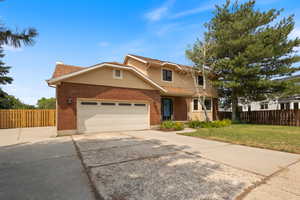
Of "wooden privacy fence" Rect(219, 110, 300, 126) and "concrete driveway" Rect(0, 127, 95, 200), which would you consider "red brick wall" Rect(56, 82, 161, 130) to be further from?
"wooden privacy fence" Rect(219, 110, 300, 126)

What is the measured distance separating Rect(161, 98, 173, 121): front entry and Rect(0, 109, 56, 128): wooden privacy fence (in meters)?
10.8

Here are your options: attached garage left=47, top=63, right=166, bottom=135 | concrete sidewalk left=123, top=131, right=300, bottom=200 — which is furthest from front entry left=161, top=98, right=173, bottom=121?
concrete sidewalk left=123, top=131, right=300, bottom=200

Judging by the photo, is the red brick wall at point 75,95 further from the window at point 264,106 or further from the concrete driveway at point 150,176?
the window at point 264,106

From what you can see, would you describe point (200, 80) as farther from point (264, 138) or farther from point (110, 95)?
point (110, 95)

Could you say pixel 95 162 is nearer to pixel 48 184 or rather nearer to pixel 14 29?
pixel 48 184

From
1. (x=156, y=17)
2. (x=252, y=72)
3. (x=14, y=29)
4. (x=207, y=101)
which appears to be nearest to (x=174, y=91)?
(x=207, y=101)

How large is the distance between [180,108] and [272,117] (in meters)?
8.86

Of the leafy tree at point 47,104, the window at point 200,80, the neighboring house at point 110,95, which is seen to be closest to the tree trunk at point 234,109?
the window at point 200,80

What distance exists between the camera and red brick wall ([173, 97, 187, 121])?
1434cm

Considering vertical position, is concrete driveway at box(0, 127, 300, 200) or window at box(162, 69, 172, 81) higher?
window at box(162, 69, 172, 81)

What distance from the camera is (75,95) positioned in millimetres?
8516

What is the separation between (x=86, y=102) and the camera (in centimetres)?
893

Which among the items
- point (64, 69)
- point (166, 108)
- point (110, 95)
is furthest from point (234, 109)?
point (64, 69)

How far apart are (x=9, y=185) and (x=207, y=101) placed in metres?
15.7
